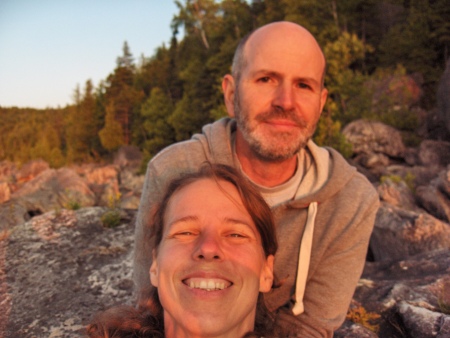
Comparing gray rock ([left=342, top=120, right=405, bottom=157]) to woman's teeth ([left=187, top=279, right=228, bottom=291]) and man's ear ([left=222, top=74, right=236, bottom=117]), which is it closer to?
man's ear ([left=222, top=74, right=236, bottom=117])

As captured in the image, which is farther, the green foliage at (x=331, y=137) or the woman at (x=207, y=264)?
the green foliage at (x=331, y=137)

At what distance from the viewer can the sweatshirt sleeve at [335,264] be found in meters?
2.56

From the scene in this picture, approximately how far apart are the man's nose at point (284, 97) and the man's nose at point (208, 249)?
119 cm

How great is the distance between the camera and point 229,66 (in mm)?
30734

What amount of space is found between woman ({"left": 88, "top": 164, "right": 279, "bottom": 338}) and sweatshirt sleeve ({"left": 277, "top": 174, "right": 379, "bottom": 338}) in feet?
1.37

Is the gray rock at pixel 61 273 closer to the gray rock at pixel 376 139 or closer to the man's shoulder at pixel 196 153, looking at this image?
the man's shoulder at pixel 196 153

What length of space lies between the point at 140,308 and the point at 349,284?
1424mm

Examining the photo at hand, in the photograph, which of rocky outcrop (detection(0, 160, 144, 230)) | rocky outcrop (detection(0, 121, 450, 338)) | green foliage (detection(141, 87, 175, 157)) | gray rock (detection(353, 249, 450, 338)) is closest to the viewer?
gray rock (detection(353, 249, 450, 338))

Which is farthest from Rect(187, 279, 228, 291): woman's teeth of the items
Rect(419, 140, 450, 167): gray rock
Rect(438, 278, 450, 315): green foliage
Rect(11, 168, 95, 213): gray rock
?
Rect(419, 140, 450, 167): gray rock

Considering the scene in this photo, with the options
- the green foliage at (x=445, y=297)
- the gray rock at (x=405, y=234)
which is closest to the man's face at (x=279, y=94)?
the green foliage at (x=445, y=297)

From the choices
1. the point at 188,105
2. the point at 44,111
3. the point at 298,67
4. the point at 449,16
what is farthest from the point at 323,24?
the point at 44,111

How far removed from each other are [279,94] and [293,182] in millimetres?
687

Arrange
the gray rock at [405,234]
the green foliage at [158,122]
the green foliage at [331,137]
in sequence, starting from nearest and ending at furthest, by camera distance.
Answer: the gray rock at [405,234] < the green foliage at [331,137] < the green foliage at [158,122]

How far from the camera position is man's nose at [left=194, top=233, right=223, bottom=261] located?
174cm
